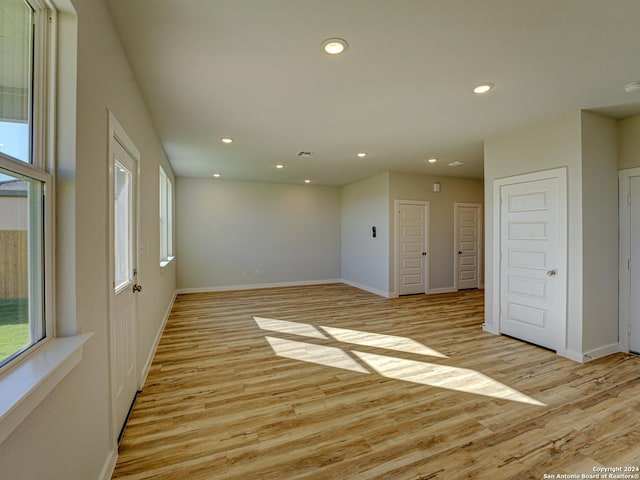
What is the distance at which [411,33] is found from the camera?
1911 mm

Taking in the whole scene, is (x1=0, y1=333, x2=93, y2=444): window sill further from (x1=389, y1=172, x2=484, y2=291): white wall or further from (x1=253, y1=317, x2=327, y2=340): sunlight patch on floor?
(x1=389, y1=172, x2=484, y2=291): white wall

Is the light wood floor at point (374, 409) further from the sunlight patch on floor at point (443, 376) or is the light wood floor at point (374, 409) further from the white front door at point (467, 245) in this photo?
the white front door at point (467, 245)

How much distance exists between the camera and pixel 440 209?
263 inches

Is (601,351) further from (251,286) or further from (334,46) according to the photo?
(251,286)

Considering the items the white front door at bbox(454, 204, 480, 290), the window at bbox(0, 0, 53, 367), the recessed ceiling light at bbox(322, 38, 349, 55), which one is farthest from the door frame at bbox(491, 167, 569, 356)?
the window at bbox(0, 0, 53, 367)

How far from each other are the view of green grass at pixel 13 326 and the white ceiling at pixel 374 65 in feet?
5.52

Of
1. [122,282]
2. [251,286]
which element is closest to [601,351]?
[122,282]

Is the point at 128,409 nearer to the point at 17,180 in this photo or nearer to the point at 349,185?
the point at 17,180

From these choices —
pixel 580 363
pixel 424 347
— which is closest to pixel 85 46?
pixel 424 347

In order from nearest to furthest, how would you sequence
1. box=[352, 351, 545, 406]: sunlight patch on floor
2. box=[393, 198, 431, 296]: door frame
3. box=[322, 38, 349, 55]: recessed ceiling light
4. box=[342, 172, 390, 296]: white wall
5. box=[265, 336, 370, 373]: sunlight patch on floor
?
1. box=[322, 38, 349, 55]: recessed ceiling light
2. box=[352, 351, 545, 406]: sunlight patch on floor
3. box=[265, 336, 370, 373]: sunlight patch on floor
4. box=[393, 198, 431, 296]: door frame
5. box=[342, 172, 390, 296]: white wall

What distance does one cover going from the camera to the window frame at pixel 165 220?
4957 millimetres

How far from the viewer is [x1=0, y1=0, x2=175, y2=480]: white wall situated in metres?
1.04

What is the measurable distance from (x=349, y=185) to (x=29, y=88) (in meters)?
7.03

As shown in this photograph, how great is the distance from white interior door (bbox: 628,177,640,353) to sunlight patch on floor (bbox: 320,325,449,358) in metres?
2.15
